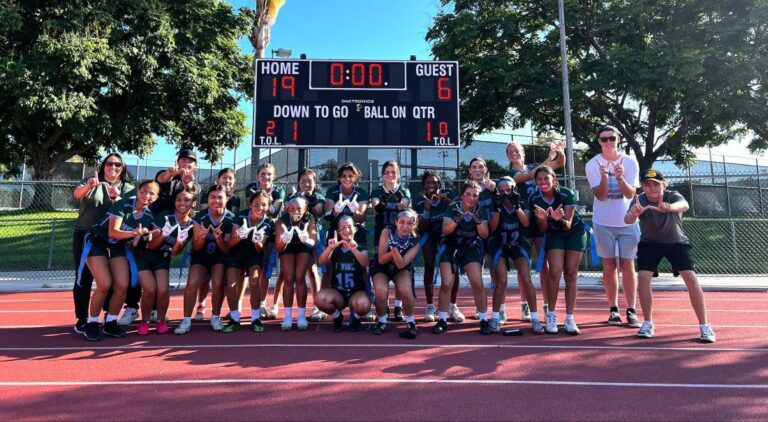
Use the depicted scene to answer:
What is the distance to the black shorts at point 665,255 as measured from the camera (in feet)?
16.2

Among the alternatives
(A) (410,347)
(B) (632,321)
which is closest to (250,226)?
(A) (410,347)

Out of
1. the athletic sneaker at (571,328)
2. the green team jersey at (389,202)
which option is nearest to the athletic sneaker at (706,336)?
the athletic sneaker at (571,328)

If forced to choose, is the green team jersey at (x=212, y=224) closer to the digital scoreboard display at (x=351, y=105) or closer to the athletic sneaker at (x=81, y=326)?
the athletic sneaker at (x=81, y=326)

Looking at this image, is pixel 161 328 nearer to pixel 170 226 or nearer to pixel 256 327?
pixel 256 327

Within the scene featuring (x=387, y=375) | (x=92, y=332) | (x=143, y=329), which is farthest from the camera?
(x=143, y=329)

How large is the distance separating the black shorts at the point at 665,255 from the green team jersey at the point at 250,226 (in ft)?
14.1

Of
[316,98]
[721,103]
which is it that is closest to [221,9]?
[316,98]

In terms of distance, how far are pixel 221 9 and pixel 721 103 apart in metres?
21.7

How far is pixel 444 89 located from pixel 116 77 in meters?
14.2

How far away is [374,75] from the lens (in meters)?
11.7

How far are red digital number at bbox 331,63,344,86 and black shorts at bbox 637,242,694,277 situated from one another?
8.39 meters

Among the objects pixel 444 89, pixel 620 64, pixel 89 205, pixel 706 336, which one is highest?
pixel 620 64

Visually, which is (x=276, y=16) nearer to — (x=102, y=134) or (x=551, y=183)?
(x=102, y=134)

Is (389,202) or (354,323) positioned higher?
(389,202)
